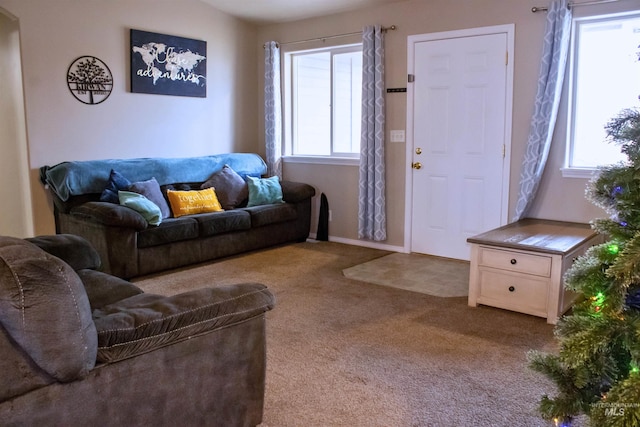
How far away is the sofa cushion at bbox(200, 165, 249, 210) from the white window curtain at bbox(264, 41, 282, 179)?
0.72 meters

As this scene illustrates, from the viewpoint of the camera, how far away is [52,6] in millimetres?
4605

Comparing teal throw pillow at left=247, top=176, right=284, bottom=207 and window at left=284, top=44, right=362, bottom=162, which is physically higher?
window at left=284, top=44, right=362, bottom=162

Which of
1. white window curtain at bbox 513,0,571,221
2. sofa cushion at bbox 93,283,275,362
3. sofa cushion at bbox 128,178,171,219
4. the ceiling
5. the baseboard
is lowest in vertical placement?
the baseboard

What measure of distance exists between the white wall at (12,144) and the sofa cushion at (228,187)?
1.63 meters

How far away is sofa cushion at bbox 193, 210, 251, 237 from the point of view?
4.80 m

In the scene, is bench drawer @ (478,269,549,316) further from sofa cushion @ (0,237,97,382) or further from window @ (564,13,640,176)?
sofa cushion @ (0,237,97,382)

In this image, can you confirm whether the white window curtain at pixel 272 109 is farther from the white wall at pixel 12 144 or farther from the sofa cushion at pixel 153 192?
the white wall at pixel 12 144

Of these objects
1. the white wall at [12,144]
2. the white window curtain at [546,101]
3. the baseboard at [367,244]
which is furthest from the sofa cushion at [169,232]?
the white window curtain at [546,101]

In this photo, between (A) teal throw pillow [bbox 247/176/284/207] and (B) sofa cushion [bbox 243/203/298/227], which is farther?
(A) teal throw pillow [bbox 247/176/284/207]

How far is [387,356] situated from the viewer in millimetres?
2908

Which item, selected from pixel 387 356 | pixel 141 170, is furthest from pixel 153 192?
pixel 387 356

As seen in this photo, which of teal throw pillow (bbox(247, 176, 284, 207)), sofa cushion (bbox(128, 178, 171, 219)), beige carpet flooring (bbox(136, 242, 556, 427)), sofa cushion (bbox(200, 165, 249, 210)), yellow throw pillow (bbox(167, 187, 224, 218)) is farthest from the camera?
teal throw pillow (bbox(247, 176, 284, 207))

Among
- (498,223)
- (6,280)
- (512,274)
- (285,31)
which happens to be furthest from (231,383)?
(285,31)

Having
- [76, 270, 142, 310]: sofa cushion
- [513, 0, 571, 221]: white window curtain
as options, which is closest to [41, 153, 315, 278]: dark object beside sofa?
[76, 270, 142, 310]: sofa cushion
